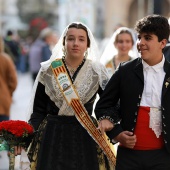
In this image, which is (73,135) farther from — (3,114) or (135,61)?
(3,114)

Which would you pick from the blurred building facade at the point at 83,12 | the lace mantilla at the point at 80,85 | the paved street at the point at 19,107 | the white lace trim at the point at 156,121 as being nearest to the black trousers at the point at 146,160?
the white lace trim at the point at 156,121

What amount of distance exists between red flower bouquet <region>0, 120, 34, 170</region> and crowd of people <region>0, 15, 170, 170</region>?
0.07 m

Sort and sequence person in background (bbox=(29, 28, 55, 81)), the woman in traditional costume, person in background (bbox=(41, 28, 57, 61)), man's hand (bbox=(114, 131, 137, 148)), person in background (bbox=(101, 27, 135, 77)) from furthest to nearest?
1. person in background (bbox=(29, 28, 55, 81))
2. person in background (bbox=(41, 28, 57, 61))
3. person in background (bbox=(101, 27, 135, 77))
4. the woman in traditional costume
5. man's hand (bbox=(114, 131, 137, 148))

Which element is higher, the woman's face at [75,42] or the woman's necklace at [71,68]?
the woman's face at [75,42]

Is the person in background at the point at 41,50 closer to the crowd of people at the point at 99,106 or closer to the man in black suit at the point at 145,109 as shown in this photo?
the crowd of people at the point at 99,106

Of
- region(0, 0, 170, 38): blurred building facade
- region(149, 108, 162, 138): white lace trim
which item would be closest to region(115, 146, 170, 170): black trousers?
region(149, 108, 162, 138): white lace trim

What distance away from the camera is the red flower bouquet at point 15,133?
4984mm

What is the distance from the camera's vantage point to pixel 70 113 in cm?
513

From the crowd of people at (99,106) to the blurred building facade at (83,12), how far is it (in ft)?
27.5

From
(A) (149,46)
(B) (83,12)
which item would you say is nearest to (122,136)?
(A) (149,46)

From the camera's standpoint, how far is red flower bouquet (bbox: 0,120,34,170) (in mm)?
4984

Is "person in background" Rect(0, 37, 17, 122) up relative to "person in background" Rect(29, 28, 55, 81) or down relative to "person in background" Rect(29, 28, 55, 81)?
down

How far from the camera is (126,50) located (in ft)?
24.4

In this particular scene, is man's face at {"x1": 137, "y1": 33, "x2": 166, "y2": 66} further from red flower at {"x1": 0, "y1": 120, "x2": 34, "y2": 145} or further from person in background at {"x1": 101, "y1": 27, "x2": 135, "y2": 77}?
person in background at {"x1": 101, "y1": 27, "x2": 135, "y2": 77}
